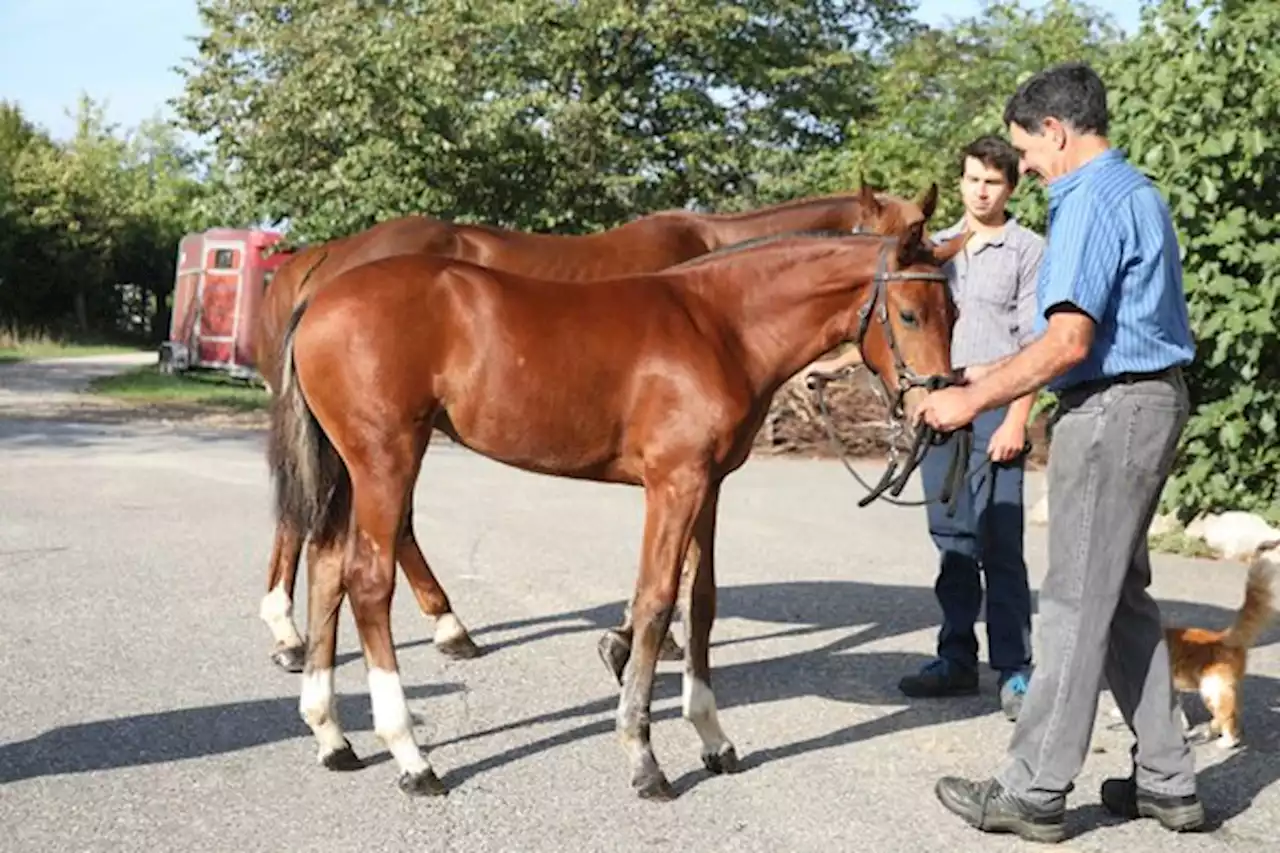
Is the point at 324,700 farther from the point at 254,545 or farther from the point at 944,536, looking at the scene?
the point at 254,545

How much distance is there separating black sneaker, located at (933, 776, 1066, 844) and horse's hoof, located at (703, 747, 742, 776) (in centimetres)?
82

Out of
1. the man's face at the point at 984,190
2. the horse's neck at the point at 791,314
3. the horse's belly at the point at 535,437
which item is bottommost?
the horse's belly at the point at 535,437

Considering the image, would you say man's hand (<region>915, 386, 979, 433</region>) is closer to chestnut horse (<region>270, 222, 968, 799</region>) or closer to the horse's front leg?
chestnut horse (<region>270, 222, 968, 799</region>)

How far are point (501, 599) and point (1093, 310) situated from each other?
15.2 feet

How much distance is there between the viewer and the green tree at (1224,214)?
362 inches

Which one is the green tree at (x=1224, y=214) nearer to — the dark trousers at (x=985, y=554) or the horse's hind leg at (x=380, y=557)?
the dark trousers at (x=985, y=554)

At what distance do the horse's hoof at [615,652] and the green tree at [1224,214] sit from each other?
16.4 feet

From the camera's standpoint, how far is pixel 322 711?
5012 mm

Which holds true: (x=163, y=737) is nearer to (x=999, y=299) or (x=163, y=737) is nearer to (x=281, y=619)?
(x=281, y=619)

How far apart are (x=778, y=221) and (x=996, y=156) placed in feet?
4.89

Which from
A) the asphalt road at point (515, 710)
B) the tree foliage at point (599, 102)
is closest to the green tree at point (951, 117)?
the tree foliage at point (599, 102)

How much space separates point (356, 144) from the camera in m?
20.6

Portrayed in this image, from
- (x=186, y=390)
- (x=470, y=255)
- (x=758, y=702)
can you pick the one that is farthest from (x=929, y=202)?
(x=186, y=390)

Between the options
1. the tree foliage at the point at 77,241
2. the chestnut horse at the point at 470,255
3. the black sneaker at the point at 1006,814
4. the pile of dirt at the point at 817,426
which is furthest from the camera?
the tree foliage at the point at 77,241
